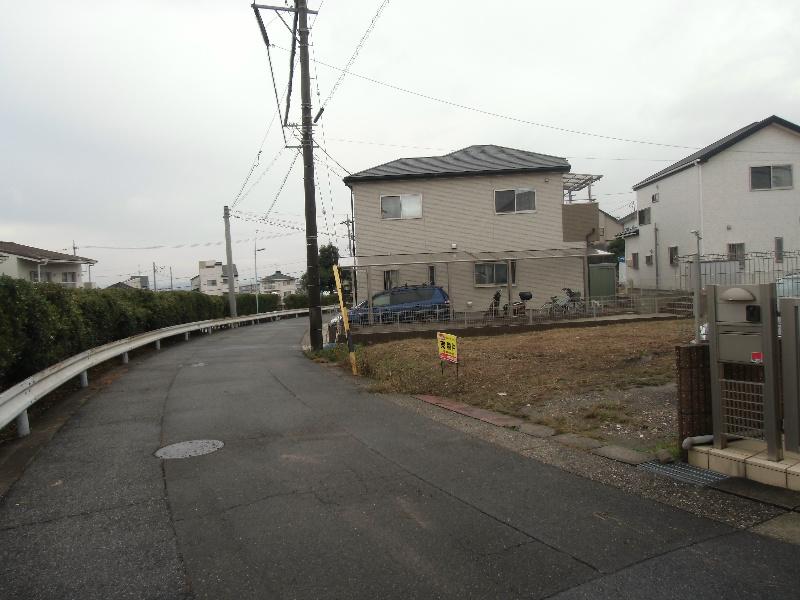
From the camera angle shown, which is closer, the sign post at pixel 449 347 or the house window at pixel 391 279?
the sign post at pixel 449 347

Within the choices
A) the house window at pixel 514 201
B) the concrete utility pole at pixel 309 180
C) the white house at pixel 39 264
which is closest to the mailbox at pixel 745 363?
the concrete utility pole at pixel 309 180

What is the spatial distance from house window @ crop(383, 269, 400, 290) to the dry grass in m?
6.05

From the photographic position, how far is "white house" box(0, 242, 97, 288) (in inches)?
1119

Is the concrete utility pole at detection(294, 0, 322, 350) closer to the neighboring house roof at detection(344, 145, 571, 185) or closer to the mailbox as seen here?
the neighboring house roof at detection(344, 145, 571, 185)

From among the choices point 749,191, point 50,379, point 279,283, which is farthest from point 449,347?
point 279,283

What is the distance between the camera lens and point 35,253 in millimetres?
33219

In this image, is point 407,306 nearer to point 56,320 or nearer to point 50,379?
point 56,320

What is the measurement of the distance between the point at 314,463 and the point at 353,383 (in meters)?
4.86

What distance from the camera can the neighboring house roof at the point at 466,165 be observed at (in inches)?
790

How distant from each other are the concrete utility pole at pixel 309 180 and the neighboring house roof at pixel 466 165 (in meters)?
5.35

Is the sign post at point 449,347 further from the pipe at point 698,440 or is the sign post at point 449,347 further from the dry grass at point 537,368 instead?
the pipe at point 698,440

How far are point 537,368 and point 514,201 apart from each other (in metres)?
11.8

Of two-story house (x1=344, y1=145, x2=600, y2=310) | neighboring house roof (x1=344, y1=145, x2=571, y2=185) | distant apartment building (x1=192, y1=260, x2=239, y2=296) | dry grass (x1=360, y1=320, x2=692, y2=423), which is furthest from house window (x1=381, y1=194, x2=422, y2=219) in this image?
distant apartment building (x1=192, y1=260, x2=239, y2=296)

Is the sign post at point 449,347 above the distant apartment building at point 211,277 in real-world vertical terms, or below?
below
